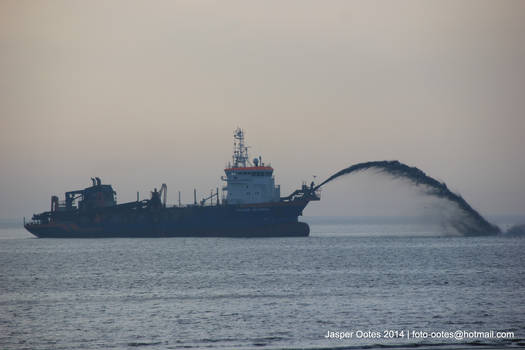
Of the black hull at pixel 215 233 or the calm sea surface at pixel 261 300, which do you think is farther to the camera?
the black hull at pixel 215 233

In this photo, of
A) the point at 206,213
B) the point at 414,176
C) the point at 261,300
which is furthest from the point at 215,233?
the point at 261,300

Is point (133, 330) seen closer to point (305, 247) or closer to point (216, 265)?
point (216, 265)

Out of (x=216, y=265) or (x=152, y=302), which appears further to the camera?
(x=216, y=265)

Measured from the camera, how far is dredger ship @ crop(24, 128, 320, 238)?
337 ft

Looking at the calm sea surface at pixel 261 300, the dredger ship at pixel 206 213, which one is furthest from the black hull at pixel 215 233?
the calm sea surface at pixel 261 300

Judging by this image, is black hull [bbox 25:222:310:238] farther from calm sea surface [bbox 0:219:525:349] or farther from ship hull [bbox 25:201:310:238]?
calm sea surface [bbox 0:219:525:349]

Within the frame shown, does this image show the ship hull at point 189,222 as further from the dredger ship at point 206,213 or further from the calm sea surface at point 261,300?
the calm sea surface at point 261,300

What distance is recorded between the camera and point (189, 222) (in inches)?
4205

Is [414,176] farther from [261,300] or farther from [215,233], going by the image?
[261,300]

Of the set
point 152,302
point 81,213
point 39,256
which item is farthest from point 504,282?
point 81,213

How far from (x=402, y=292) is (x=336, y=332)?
46.2 feet

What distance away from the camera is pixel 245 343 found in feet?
105

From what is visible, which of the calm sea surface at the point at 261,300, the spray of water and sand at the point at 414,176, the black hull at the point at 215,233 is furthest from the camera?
the black hull at the point at 215,233

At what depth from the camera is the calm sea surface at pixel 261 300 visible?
33.5m
